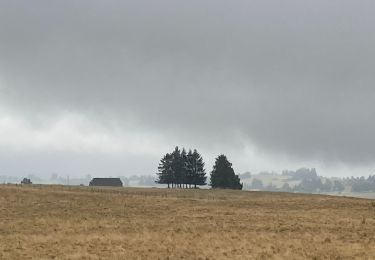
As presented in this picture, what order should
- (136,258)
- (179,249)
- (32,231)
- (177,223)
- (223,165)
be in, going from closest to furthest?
(136,258)
(179,249)
(32,231)
(177,223)
(223,165)

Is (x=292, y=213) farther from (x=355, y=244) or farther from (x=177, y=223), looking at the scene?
(x=355, y=244)

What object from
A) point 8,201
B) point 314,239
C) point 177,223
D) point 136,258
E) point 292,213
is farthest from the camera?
point 8,201

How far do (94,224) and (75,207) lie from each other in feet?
38.3

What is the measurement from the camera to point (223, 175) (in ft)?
350

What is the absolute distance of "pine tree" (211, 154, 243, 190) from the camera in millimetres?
106312

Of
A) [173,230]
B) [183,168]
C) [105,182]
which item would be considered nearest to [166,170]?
[183,168]

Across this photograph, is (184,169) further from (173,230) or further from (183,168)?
(173,230)

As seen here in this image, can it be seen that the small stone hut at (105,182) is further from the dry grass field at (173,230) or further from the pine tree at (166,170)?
the dry grass field at (173,230)

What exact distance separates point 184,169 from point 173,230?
8231 centimetres

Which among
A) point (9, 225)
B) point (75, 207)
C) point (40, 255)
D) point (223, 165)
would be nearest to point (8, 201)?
point (75, 207)

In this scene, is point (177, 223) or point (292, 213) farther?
point (292, 213)

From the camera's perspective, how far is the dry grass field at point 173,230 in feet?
79.2

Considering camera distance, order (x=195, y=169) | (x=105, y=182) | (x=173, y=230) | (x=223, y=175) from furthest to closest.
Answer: (x=105, y=182) → (x=195, y=169) → (x=223, y=175) → (x=173, y=230)

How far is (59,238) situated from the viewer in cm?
2809
